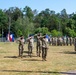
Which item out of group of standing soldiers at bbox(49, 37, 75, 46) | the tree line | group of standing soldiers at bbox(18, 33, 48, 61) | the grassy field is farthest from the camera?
the tree line

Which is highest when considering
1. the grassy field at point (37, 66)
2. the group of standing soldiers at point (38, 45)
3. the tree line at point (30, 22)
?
the tree line at point (30, 22)

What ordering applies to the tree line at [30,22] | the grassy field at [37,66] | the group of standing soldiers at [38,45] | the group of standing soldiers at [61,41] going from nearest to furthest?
the grassy field at [37,66], the group of standing soldiers at [38,45], the group of standing soldiers at [61,41], the tree line at [30,22]

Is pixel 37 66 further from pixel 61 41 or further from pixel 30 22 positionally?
pixel 30 22

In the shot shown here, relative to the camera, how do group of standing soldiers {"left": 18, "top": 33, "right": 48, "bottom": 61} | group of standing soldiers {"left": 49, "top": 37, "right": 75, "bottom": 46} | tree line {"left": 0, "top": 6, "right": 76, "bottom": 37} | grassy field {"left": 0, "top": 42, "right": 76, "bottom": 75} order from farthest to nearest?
tree line {"left": 0, "top": 6, "right": 76, "bottom": 37} < group of standing soldiers {"left": 49, "top": 37, "right": 75, "bottom": 46} < group of standing soldiers {"left": 18, "top": 33, "right": 48, "bottom": 61} < grassy field {"left": 0, "top": 42, "right": 76, "bottom": 75}

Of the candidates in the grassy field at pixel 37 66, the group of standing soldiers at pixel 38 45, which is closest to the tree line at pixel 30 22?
the group of standing soldiers at pixel 38 45

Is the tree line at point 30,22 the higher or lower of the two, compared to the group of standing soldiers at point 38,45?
A: higher

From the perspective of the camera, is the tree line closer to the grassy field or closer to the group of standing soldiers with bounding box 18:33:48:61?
the group of standing soldiers with bounding box 18:33:48:61

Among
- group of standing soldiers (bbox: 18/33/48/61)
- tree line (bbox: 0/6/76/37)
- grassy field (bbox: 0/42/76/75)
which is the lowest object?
grassy field (bbox: 0/42/76/75)

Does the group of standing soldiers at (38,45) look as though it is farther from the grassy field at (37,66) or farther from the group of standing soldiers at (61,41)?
the group of standing soldiers at (61,41)

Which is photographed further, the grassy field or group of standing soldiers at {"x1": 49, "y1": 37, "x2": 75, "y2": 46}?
group of standing soldiers at {"x1": 49, "y1": 37, "x2": 75, "y2": 46}

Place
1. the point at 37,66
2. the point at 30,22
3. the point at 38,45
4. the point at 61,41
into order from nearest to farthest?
1. the point at 37,66
2. the point at 38,45
3. the point at 61,41
4. the point at 30,22

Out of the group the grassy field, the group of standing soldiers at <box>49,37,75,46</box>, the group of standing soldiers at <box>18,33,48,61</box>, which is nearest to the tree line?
the group of standing soldiers at <box>49,37,75,46</box>

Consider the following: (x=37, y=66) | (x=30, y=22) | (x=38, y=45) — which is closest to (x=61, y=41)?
(x=38, y=45)

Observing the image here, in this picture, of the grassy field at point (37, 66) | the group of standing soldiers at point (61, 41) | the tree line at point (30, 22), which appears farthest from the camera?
the tree line at point (30, 22)
